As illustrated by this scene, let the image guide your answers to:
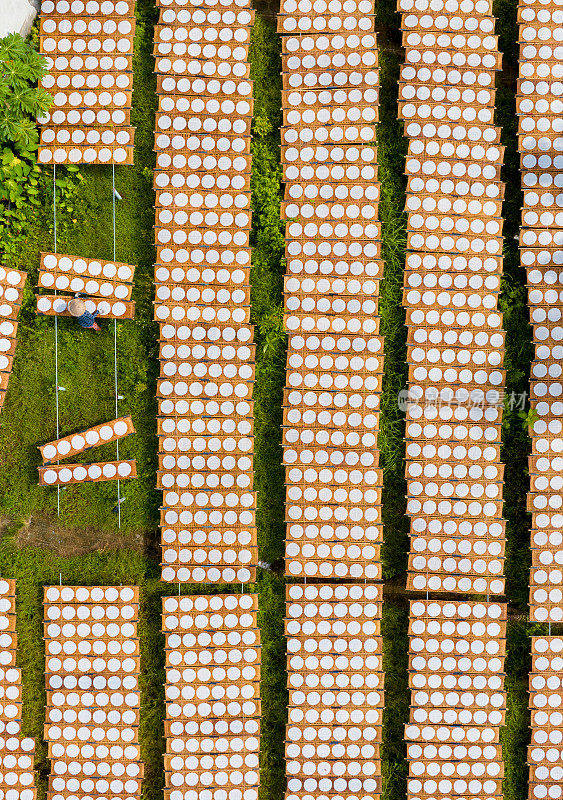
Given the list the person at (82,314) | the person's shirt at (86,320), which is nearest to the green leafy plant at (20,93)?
the person at (82,314)

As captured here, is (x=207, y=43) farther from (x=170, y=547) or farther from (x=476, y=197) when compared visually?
(x=170, y=547)

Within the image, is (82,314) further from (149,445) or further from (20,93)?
(20,93)

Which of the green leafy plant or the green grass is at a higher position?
the green leafy plant

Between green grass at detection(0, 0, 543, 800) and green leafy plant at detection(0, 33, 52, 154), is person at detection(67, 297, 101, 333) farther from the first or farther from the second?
green leafy plant at detection(0, 33, 52, 154)

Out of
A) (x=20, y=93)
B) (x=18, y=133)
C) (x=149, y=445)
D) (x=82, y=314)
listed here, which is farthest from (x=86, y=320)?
(x=20, y=93)

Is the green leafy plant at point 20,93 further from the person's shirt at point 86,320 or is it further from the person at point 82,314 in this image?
the person's shirt at point 86,320

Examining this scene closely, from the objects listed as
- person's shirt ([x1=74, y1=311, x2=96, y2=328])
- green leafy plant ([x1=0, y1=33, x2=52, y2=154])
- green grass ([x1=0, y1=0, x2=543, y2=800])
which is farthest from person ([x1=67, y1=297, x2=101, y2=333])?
green leafy plant ([x1=0, y1=33, x2=52, y2=154])
